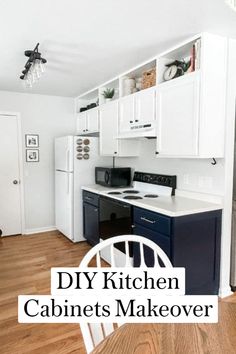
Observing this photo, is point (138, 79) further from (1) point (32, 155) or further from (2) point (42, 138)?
(1) point (32, 155)

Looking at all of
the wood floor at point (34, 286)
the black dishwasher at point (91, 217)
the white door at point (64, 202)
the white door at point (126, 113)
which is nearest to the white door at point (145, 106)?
the white door at point (126, 113)

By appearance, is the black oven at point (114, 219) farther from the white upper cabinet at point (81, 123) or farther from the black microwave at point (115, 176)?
the white upper cabinet at point (81, 123)

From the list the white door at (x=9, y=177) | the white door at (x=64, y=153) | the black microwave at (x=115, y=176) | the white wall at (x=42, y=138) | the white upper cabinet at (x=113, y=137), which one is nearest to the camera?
the white upper cabinet at (x=113, y=137)

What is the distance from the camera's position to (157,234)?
2.35 metres

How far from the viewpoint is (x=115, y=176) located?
366 centimetres

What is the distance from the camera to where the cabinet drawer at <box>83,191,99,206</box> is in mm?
3490

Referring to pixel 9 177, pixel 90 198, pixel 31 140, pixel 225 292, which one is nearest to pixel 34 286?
pixel 90 198

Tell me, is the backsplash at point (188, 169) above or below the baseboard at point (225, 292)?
above

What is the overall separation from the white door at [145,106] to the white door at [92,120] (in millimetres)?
1102

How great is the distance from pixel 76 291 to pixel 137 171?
2.60 metres

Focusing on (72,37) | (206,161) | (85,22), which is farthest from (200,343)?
(72,37)

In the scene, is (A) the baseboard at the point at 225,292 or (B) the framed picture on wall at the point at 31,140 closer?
(A) the baseboard at the point at 225,292

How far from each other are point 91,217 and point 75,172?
718 mm

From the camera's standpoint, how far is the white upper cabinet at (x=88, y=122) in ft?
13.1
